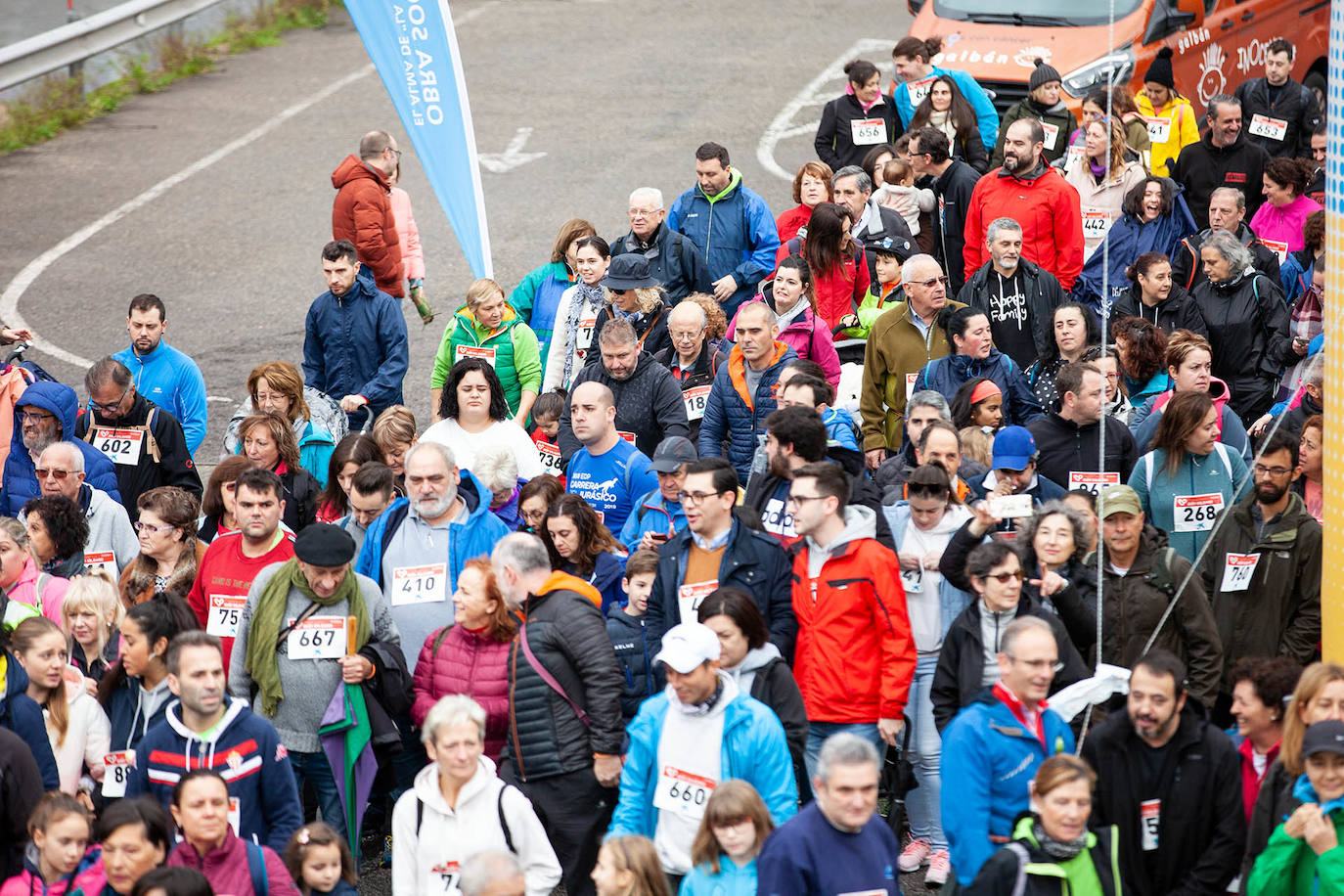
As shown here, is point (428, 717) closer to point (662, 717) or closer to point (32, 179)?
point (662, 717)

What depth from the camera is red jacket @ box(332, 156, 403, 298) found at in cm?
1270

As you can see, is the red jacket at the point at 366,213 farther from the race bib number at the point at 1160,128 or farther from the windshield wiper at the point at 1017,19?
the race bib number at the point at 1160,128

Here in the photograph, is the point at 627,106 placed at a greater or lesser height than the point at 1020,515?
greater

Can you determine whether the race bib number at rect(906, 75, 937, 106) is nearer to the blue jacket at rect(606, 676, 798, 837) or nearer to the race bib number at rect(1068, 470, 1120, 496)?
the race bib number at rect(1068, 470, 1120, 496)

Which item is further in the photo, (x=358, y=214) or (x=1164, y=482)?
(x=358, y=214)

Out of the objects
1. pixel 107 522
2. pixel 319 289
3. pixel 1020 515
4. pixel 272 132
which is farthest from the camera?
pixel 272 132

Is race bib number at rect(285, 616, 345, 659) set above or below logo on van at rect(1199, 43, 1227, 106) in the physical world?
below

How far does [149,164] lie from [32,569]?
11491 mm

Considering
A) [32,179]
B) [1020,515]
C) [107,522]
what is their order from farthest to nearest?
[32,179]
[107,522]
[1020,515]

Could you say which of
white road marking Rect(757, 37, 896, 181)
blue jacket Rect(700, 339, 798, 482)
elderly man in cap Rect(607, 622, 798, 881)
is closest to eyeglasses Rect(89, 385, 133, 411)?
blue jacket Rect(700, 339, 798, 482)

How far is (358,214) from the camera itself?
501 inches

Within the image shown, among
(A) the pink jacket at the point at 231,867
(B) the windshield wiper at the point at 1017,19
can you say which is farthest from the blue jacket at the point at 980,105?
(A) the pink jacket at the point at 231,867

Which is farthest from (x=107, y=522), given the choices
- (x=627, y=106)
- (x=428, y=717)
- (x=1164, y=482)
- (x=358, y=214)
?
(x=627, y=106)

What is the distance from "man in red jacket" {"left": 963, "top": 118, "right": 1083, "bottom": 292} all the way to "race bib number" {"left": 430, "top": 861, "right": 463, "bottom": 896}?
6.34 meters
